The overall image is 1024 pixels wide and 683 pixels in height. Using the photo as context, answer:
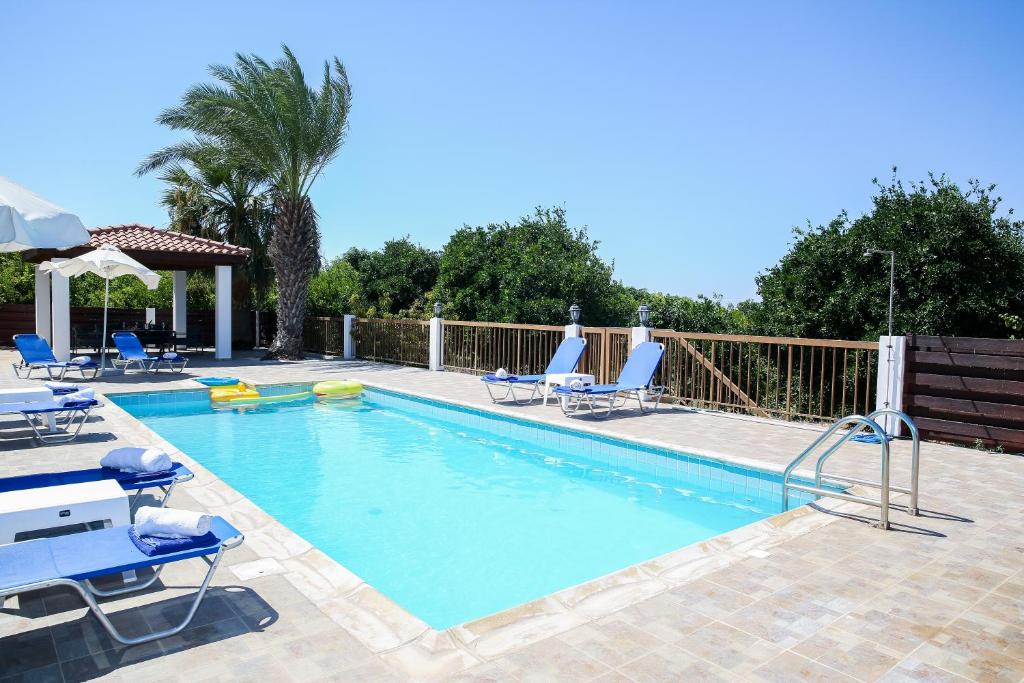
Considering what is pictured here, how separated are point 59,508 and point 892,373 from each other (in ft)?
28.6

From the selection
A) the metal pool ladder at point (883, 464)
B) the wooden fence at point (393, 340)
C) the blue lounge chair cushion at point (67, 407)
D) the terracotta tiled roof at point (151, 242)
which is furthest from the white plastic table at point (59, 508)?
the terracotta tiled roof at point (151, 242)

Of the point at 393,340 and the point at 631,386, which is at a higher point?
the point at 393,340

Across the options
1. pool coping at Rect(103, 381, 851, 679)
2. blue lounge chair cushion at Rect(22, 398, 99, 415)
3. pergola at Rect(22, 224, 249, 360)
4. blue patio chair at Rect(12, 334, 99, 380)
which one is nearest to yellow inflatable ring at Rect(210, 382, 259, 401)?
blue patio chair at Rect(12, 334, 99, 380)

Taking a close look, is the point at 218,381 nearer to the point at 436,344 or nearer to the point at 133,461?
the point at 436,344

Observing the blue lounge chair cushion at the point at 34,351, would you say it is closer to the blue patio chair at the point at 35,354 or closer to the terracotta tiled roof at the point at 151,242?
the blue patio chair at the point at 35,354

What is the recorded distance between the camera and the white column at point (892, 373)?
27.1 ft

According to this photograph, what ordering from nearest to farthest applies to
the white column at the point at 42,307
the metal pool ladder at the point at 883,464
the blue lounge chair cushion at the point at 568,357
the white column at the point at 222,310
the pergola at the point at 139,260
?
the metal pool ladder at the point at 883,464 < the blue lounge chair cushion at the point at 568,357 < the pergola at the point at 139,260 < the white column at the point at 42,307 < the white column at the point at 222,310

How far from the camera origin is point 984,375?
7766 millimetres

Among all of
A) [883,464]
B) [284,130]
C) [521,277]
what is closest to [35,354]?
[284,130]

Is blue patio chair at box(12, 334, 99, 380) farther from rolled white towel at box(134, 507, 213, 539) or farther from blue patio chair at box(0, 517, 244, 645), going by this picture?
rolled white towel at box(134, 507, 213, 539)

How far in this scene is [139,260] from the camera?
17.8 metres

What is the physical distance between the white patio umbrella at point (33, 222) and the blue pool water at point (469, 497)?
9.57ft

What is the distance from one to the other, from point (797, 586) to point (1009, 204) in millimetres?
15602

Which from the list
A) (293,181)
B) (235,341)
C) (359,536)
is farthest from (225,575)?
(235,341)
